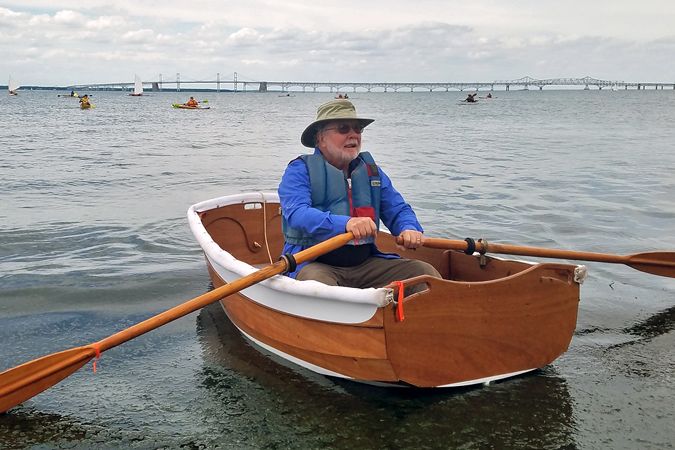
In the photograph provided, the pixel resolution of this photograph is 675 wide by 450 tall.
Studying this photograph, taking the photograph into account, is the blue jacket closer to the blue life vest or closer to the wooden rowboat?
the blue life vest

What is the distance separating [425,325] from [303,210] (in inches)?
50.2

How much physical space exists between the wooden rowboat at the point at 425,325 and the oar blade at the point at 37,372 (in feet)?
3.93

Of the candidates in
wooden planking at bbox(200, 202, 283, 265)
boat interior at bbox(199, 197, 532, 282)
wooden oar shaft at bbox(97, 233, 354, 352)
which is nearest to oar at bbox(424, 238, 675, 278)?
wooden oar shaft at bbox(97, 233, 354, 352)

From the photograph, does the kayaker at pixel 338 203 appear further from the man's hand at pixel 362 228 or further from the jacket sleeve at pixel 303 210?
the man's hand at pixel 362 228

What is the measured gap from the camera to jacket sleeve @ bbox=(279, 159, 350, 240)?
4422mm

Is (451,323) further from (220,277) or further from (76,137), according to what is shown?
(76,137)

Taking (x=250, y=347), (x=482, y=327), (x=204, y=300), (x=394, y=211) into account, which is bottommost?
(x=250, y=347)

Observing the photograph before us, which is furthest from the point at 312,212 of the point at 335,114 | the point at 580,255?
the point at 580,255

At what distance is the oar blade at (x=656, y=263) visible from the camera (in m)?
6.01

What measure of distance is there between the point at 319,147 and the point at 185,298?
8.10ft

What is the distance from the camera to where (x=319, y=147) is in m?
4.88

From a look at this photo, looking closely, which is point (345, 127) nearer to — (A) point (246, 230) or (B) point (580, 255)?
(B) point (580, 255)

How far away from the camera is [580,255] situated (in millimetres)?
5270

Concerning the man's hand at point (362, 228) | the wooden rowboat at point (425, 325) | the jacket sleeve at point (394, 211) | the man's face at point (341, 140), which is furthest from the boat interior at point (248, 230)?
the wooden rowboat at point (425, 325)
